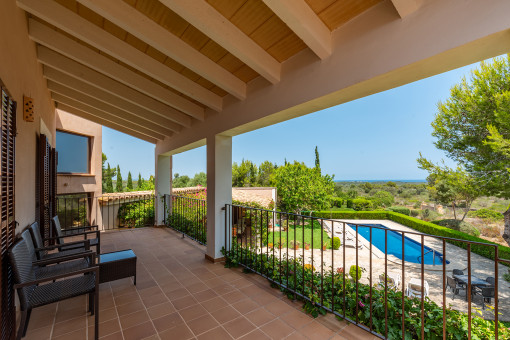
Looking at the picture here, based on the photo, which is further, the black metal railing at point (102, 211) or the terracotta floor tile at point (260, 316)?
the black metal railing at point (102, 211)

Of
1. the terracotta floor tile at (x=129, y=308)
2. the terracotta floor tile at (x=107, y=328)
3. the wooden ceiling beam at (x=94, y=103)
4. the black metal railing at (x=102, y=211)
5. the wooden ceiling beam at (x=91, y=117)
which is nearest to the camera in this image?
the terracotta floor tile at (x=107, y=328)

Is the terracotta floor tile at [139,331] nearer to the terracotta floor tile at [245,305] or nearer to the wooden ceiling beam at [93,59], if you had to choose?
the terracotta floor tile at [245,305]

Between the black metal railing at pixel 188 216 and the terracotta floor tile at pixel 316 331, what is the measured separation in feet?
9.91

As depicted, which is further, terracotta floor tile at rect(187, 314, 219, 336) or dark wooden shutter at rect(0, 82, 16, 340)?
terracotta floor tile at rect(187, 314, 219, 336)

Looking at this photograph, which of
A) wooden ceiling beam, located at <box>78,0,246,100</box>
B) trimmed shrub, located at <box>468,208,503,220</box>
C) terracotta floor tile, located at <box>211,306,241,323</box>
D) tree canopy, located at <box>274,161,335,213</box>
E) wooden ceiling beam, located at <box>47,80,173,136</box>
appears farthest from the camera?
tree canopy, located at <box>274,161,335,213</box>

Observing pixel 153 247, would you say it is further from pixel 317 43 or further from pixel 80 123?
pixel 80 123

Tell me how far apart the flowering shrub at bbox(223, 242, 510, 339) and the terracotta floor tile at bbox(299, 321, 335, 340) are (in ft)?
0.48

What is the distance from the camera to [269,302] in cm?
240

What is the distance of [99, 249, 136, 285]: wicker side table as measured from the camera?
8.03ft

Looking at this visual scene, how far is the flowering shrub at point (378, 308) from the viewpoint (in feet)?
5.66

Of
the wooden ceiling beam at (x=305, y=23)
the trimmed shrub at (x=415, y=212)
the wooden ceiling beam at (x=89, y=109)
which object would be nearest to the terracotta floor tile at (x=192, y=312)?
the wooden ceiling beam at (x=305, y=23)

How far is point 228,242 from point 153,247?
1805 mm

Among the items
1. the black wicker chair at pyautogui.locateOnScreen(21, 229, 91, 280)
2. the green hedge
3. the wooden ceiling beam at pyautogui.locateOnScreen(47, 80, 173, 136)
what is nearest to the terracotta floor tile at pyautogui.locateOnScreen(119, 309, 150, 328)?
the black wicker chair at pyautogui.locateOnScreen(21, 229, 91, 280)

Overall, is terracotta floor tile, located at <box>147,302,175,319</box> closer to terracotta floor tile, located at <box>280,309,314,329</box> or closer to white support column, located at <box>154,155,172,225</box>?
terracotta floor tile, located at <box>280,309,314,329</box>
